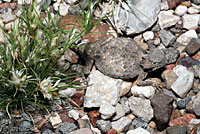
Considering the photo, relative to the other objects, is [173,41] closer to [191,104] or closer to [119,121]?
[191,104]

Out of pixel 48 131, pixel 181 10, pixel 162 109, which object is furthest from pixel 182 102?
pixel 48 131

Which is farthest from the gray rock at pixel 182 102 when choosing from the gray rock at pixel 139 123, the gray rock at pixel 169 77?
the gray rock at pixel 139 123

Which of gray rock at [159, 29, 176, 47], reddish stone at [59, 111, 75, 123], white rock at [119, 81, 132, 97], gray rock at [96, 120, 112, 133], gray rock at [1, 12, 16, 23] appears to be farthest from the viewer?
gray rock at [1, 12, 16, 23]

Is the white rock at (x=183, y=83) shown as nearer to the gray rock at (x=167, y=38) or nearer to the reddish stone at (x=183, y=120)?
the reddish stone at (x=183, y=120)

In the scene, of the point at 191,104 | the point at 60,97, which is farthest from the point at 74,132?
Answer: the point at 191,104

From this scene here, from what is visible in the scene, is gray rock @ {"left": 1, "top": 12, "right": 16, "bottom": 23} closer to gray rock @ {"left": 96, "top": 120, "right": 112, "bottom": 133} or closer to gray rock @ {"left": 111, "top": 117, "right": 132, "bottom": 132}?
gray rock @ {"left": 96, "top": 120, "right": 112, "bottom": 133}

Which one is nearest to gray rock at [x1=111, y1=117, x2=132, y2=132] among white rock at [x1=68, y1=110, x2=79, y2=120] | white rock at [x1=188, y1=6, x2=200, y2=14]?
white rock at [x1=68, y1=110, x2=79, y2=120]

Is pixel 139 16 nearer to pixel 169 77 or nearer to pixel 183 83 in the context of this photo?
pixel 169 77
